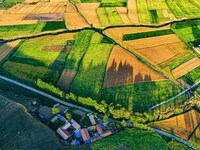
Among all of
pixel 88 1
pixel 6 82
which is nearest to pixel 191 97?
pixel 6 82

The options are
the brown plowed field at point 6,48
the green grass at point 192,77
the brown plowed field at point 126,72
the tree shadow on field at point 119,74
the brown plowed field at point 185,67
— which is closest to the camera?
the green grass at point 192,77

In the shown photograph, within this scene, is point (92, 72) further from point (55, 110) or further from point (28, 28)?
point (28, 28)

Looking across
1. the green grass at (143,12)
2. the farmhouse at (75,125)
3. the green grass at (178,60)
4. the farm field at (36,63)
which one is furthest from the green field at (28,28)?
the farmhouse at (75,125)

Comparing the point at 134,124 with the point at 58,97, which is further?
the point at 58,97

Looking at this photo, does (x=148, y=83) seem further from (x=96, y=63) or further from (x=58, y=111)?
(x=58, y=111)

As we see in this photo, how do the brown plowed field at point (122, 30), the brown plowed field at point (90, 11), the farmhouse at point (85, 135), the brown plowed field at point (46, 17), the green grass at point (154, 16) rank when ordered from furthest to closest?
the brown plowed field at point (46, 17) → the brown plowed field at point (90, 11) → the green grass at point (154, 16) → the brown plowed field at point (122, 30) → the farmhouse at point (85, 135)

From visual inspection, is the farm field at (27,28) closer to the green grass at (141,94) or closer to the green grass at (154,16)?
the green grass at (154,16)

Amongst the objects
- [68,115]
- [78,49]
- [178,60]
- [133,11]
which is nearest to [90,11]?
[133,11]
